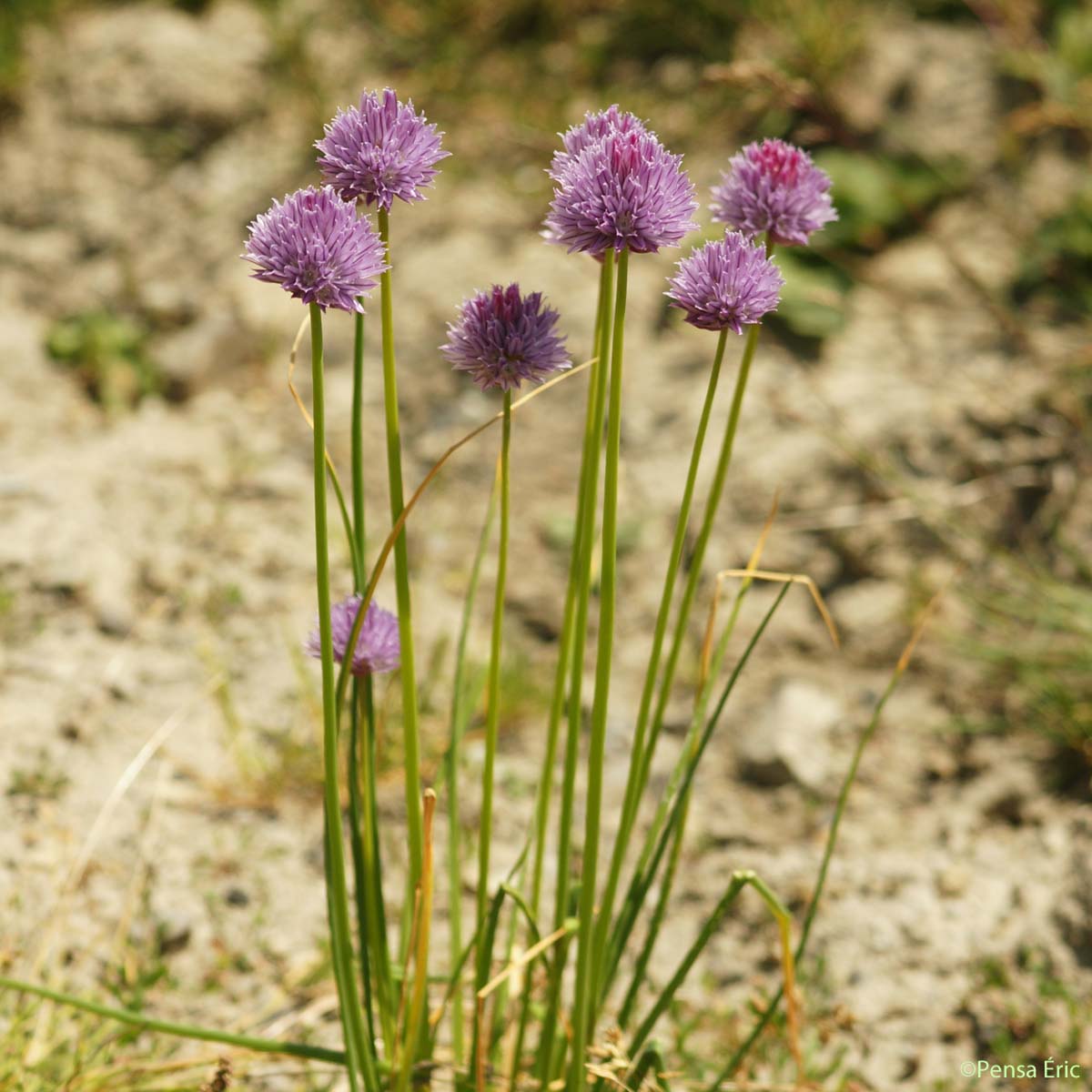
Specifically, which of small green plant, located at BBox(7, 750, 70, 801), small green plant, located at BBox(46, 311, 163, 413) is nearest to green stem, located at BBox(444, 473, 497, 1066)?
small green plant, located at BBox(7, 750, 70, 801)

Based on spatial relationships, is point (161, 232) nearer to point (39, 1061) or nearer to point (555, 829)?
point (555, 829)

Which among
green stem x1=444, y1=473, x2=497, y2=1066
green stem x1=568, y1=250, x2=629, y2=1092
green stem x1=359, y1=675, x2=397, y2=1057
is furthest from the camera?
green stem x1=444, y1=473, x2=497, y2=1066

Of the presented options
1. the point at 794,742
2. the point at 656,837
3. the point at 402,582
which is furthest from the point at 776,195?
the point at 794,742

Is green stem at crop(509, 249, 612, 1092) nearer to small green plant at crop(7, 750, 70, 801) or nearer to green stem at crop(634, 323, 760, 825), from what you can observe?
green stem at crop(634, 323, 760, 825)

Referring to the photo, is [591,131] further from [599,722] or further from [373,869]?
[373,869]

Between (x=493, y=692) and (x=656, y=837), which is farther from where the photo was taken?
(x=656, y=837)

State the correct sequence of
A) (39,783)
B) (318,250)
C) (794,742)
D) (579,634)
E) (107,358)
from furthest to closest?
(107,358) → (794,742) → (39,783) → (579,634) → (318,250)
